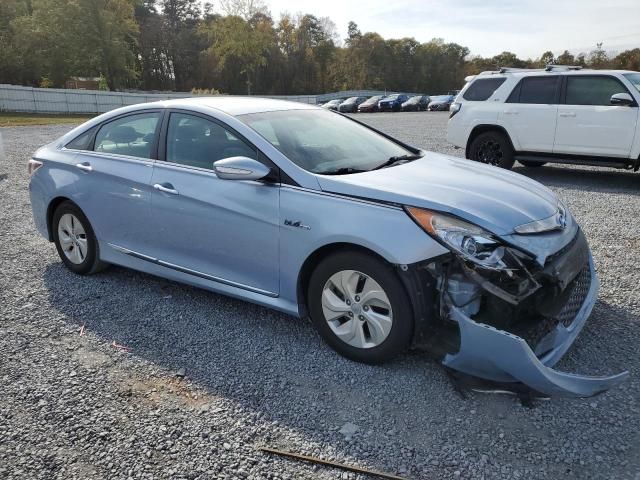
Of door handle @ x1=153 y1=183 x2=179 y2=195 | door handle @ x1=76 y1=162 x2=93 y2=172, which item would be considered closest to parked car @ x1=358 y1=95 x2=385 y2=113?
door handle @ x1=76 y1=162 x2=93 y2=172

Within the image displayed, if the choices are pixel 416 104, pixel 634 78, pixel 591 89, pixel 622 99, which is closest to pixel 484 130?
pixel 591 89

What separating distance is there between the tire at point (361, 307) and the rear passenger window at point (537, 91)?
7.56 m

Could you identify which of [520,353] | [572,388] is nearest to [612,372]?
[572,388]

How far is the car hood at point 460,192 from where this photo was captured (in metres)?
2.99

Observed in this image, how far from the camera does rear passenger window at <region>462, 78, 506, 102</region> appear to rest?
9.80 m

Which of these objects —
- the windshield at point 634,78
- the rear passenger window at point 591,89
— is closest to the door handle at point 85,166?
the rear passenger window at point 591,89

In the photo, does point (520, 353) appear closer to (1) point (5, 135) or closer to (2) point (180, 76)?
(1) point (5, 135)

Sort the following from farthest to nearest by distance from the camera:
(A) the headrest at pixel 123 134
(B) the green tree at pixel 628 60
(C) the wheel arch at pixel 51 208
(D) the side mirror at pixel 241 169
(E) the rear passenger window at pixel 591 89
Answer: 1. (B) the green tree at pixel 628 60
2. (E) the rear passenger window at pixel 591 89
3. (C) the wheel arch at pixel 51 208
4. (A) the headrest at pixel 123 134
5. (D) the side mirror at pixel 241 169

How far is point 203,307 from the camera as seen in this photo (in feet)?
13.8

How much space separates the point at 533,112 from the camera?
9250 mm

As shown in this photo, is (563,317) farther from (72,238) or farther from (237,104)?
(72,238)

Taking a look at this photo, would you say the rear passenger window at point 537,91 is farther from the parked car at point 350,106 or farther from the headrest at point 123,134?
the parked car at point 350,106

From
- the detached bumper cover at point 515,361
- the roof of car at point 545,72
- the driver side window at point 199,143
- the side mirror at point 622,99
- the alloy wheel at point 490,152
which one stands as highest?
the roof of car at point 545,72

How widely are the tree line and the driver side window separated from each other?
42.0 meters
